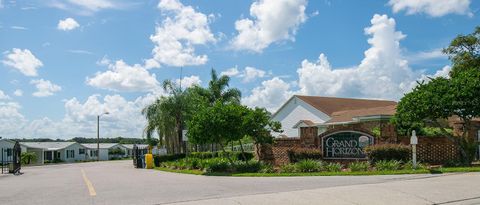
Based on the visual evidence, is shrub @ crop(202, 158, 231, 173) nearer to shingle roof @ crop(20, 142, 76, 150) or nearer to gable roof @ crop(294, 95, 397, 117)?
gable roof @ crop(294, 95, 397, 117)

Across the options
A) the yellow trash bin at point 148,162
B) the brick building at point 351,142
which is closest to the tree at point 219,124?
the brick building at point 351,142

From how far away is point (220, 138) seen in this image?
24.2 meters

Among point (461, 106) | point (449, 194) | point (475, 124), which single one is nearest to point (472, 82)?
point (461, 106)

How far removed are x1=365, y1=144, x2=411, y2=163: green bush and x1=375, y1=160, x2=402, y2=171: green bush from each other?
0.84 metres

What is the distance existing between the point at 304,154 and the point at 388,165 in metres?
5.13

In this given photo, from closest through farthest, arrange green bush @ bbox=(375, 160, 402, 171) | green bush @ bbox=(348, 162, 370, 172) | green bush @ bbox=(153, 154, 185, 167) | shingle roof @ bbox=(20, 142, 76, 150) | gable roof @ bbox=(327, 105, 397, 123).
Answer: green bush @ bbox=(375, 160, 402, 171) < green bush @ bbox=(348, 162, 370, 172) < green bush @ bbox=(153, 154, 185, 167) < gable roof @ bbox=(327, 105, 397, 123) < shingle roof @ bbox=(20, 142, 76, 150)

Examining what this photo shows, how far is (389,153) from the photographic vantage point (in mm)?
21703

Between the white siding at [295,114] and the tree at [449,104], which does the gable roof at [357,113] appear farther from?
the tree at [449,104]

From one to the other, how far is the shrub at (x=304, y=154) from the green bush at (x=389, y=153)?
328 cm

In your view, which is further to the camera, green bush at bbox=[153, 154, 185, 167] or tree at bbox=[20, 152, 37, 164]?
tree at bbox=[20, 152, 37, 164]

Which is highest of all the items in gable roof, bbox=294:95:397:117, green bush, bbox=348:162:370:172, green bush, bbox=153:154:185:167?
gable roof, bbox=294:95:397:117

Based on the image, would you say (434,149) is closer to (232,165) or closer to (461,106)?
(461,106)

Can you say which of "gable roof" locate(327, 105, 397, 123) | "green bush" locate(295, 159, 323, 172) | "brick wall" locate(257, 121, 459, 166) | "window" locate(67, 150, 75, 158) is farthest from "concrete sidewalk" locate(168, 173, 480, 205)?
"window" locate(67, 150, 75, 158)

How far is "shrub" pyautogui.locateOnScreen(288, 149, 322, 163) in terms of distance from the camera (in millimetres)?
24484
